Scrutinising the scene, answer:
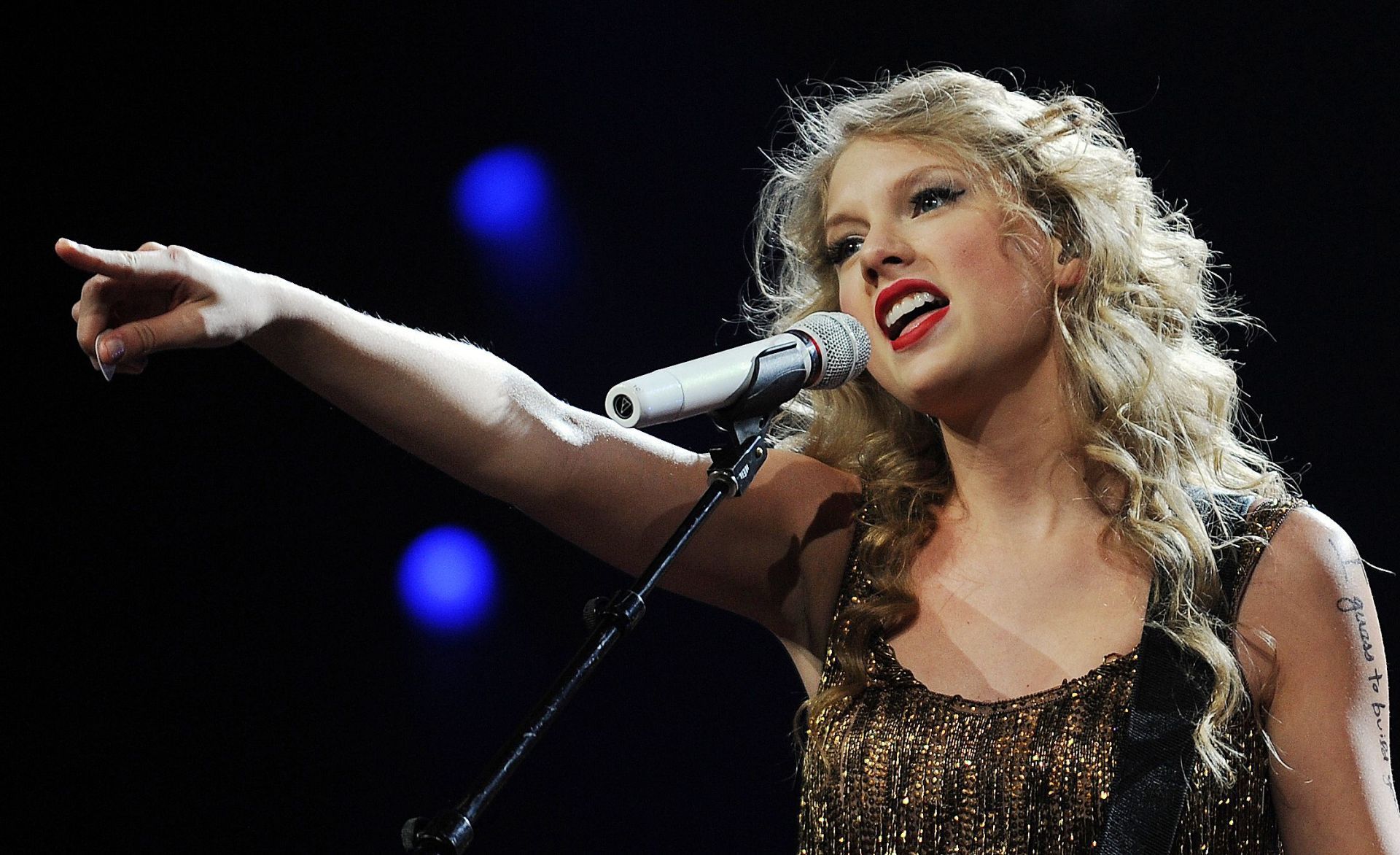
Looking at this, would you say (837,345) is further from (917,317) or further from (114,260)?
(114,260)

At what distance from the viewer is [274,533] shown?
302 cm

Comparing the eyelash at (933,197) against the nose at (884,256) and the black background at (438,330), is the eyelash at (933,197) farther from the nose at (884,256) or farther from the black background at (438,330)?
the black background at (438,330)

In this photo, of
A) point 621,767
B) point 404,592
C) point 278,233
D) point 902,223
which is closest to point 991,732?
point 902,223

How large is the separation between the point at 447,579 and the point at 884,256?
1.73 m

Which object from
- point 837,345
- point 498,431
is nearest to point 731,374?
point 837,345

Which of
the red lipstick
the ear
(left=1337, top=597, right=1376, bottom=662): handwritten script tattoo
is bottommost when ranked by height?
(left=1337, top=597, right=1376, bottom=662): handwritten script tattoo

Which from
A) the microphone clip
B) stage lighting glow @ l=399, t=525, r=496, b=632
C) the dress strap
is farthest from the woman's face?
stage lighting glow @ l=399, t=525, r=496, b=632

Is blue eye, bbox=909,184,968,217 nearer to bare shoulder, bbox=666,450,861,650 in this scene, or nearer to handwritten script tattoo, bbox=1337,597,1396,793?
bare shoulder, bbox=666,450,861,650

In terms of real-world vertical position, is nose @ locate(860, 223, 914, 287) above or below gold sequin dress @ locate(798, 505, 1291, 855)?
above

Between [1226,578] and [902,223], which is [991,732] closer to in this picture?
[1226,578]

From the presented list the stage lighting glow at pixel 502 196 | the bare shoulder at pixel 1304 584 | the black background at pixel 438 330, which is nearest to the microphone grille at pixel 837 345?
the bare shoulder at pixel 1304 584

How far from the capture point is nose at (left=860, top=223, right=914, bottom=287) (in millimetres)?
1857

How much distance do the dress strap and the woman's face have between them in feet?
1.27

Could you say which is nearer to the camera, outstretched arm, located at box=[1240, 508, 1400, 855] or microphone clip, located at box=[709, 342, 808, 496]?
microphone clip, located at box=[709, 342, 808, 496]
